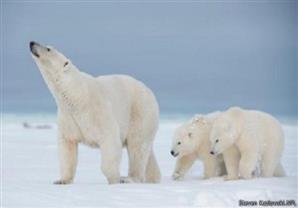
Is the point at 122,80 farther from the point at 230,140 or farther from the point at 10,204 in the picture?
the point at 10,204

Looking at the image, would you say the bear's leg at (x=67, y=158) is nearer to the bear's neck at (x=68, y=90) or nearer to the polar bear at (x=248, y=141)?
the bear's neck at (x=68, y=90)

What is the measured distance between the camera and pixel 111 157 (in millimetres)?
6938

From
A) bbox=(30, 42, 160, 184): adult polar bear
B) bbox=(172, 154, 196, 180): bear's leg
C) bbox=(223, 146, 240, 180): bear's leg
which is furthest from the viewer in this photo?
bbox=(172, 154, 196, 180): bear's leg

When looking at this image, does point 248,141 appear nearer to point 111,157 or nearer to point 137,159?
point 137,159

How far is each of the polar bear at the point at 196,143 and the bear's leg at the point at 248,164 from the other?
2.45ft

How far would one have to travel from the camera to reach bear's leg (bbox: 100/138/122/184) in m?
6.93

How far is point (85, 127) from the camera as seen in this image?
6.95 meters

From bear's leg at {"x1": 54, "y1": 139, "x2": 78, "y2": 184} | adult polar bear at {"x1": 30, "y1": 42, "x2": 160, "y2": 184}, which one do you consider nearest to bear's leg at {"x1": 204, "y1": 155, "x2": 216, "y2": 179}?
adult polar bear at {"x1": 30, "y1": 42, "x2": 160, "y2": 184}

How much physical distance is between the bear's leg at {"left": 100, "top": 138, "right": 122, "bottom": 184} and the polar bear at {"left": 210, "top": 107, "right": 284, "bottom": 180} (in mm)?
1560

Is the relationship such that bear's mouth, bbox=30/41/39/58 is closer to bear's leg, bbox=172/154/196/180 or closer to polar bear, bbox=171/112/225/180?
polar bear, bbox=171/112/225/180

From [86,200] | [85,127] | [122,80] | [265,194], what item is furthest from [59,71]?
[265,194]

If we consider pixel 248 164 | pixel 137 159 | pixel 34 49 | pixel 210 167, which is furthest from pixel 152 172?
pixel 34 49

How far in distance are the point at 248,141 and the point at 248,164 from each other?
0.29 meters

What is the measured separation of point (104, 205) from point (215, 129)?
131 inches
